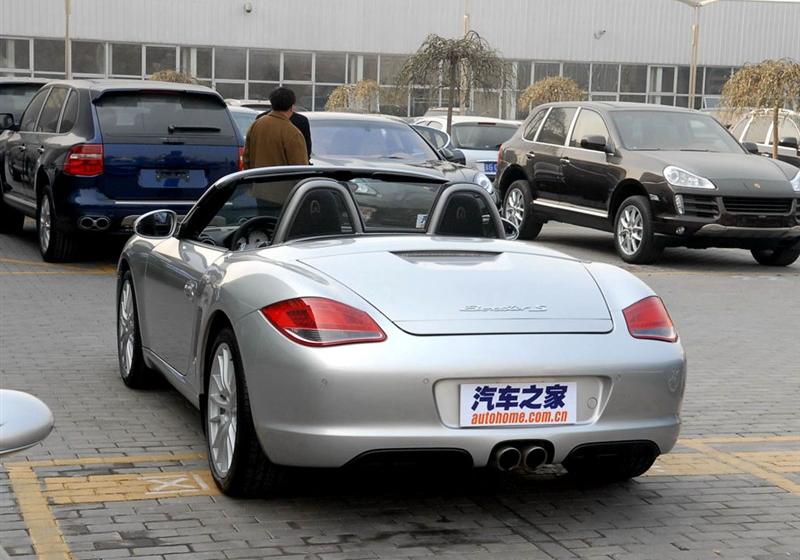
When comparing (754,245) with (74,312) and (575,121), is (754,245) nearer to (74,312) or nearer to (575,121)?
(575,121)

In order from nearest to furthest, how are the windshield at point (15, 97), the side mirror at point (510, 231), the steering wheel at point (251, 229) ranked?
the steering wheel at point (251, 229)
the side mirror at point (510, 231)
the windshield at point (15, 97)

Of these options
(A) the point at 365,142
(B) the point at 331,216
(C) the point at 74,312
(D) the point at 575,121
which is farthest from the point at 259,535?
(D) the point at 575,121

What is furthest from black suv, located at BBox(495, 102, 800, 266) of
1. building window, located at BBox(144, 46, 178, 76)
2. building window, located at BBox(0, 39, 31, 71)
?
building window, located at BBox(0, 39, 31, 71)

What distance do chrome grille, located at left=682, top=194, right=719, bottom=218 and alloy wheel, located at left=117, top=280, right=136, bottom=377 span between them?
851cm

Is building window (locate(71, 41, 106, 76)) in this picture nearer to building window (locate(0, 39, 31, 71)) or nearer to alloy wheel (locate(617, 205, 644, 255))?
building window (locate(0, 39, 31, 71))

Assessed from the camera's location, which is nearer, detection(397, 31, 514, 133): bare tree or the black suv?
the black suv

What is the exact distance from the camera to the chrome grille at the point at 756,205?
14930 millimetres

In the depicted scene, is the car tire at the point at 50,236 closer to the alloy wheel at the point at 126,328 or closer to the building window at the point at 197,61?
the alloy wheel at the point at 126,328

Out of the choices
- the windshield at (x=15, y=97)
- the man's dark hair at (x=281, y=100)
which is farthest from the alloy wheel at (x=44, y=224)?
the windshield at (x=15, y=97)

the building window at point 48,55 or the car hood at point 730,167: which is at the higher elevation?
the building window at point 48,55

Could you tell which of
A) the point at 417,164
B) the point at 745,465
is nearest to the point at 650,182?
the point at 417,164

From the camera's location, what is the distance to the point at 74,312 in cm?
1074

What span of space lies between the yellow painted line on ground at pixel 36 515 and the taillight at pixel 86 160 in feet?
24.9

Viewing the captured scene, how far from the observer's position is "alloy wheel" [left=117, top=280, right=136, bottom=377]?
24.9 feet
